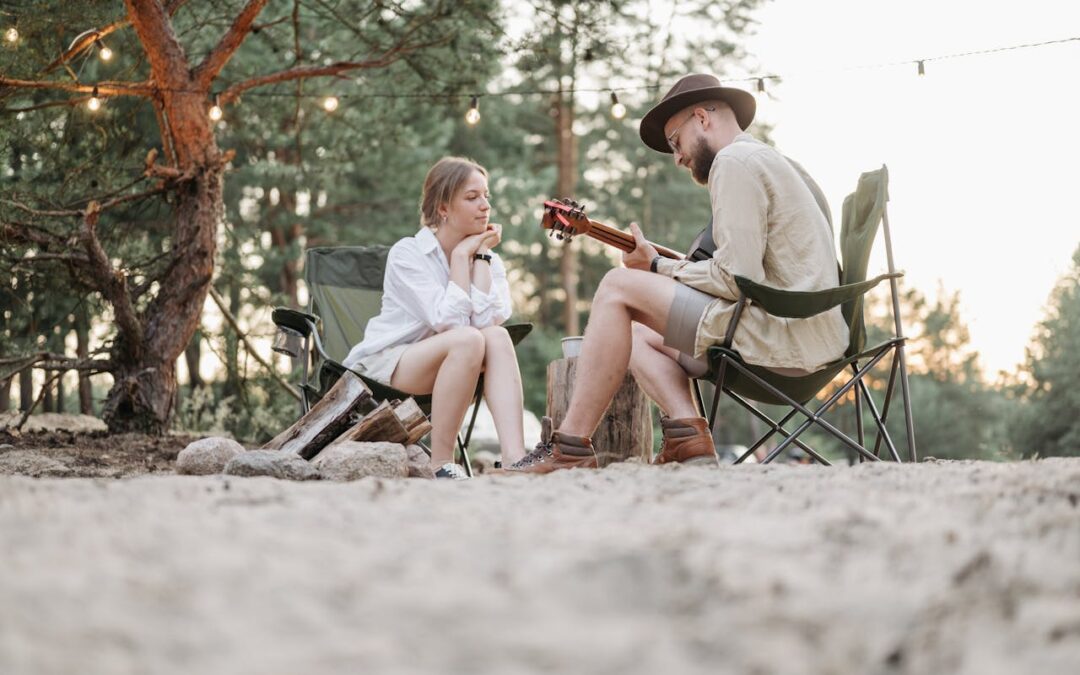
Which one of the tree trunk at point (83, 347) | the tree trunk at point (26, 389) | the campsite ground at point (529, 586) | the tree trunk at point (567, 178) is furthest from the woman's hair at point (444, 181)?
the tree trunk at point (567, 178)

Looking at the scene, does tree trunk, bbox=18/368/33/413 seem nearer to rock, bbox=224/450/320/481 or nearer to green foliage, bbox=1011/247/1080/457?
rock, bbox=224/450/320/481

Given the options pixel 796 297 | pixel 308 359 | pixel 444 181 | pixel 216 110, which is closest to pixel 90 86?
pixel 216 110

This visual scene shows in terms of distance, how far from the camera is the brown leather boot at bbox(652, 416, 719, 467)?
8.46 feet

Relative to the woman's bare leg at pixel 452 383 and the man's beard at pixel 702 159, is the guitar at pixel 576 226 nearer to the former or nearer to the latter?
the man's beard at pixel 702 159

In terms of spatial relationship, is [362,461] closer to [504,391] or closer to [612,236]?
[504,391]

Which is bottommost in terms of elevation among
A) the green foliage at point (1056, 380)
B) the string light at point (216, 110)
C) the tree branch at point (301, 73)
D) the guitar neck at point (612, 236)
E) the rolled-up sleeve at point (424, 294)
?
the green foliage at point (1056, 380)

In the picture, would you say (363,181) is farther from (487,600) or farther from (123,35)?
(487,600)

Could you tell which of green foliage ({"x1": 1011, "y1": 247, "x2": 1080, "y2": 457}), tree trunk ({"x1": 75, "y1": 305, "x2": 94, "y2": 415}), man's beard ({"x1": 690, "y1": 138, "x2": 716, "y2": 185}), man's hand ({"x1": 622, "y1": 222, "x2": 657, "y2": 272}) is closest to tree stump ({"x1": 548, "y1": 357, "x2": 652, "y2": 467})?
man's hand ({"x1": 622, "y1": 222, "x2": 657, "y2": 272})

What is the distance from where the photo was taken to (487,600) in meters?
0.88

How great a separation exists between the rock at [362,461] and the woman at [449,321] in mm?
125

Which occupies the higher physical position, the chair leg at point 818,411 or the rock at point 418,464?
the chair leg at point 818,411

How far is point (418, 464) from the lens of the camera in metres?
3.08

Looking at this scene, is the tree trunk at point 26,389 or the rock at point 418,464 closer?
the rock at point 418,464

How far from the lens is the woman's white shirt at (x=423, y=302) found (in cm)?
307
